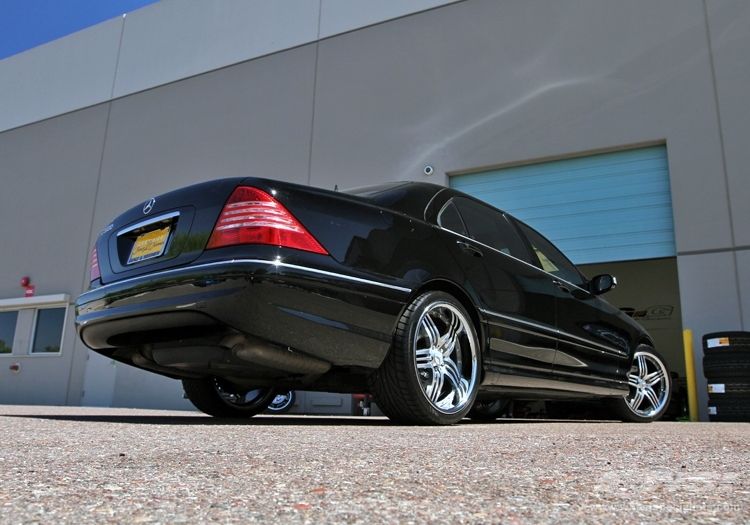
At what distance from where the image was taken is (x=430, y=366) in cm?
336

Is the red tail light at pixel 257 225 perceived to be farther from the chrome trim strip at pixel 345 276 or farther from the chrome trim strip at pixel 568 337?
the chrome trim strip at pixel 568 337

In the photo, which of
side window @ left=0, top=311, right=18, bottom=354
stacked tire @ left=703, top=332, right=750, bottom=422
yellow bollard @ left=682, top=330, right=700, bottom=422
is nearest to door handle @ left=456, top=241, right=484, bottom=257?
stacked tire @ left=703, top=332, right=750, bottom=422

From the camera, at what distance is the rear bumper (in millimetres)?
2748

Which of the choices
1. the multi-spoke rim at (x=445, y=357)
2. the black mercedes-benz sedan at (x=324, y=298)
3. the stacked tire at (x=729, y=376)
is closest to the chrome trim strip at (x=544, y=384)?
the black mercedes-benz sedan at (x=324, y=298)

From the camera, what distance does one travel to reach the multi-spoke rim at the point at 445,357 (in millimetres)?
3346

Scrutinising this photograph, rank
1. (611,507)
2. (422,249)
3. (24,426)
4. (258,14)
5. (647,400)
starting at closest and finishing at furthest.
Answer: (611,507) < (24,426) < (422,249) < (647,400) < (258,14)

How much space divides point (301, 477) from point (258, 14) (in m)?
12.5

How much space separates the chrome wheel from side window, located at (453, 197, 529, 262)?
1.78 m

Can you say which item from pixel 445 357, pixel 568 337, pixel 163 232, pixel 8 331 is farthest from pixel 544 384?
pixel 8 331

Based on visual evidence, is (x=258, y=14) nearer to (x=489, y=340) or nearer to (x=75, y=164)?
(x=75, y=164)

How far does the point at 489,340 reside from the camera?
12.0 ft

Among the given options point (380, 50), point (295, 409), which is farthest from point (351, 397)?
point (380, 50)

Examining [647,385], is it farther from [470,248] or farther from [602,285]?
[470,248]

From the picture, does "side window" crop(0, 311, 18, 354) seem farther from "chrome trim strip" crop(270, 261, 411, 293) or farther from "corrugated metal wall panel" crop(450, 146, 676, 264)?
"chrome trim strip" crop(270, 261, 411, 293)
